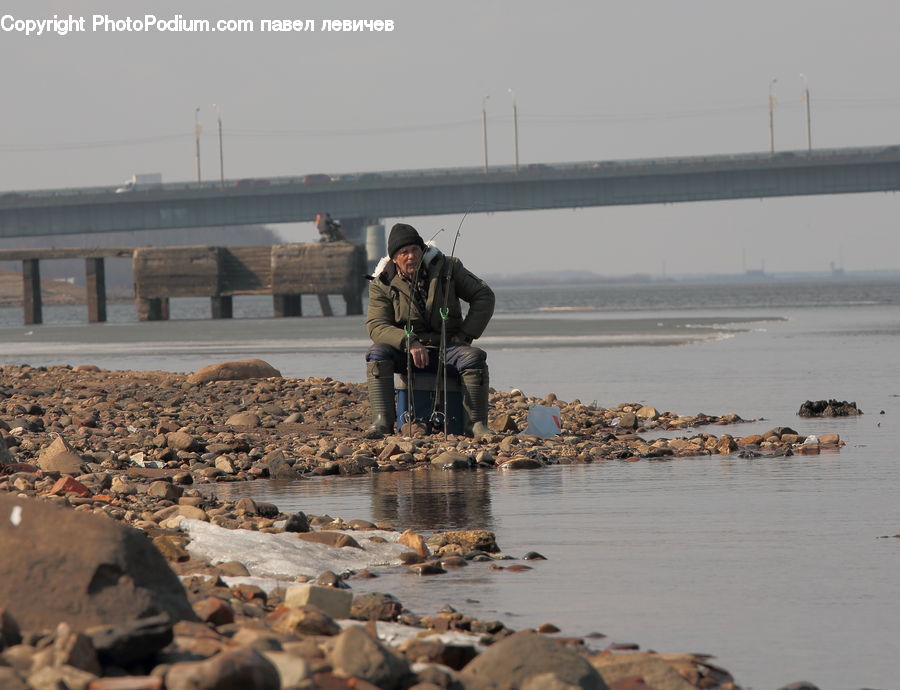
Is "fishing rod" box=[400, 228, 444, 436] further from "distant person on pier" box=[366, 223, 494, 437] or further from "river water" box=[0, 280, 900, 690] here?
"river water" box=[0, 280, 900, 690]

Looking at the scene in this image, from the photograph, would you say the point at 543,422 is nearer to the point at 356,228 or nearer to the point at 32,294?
the point at 32,294

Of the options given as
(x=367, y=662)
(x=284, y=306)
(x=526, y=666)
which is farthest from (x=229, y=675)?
(x=284, y=306)

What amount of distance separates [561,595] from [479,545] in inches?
39.1

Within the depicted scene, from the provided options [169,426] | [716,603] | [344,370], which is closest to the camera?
[716,603]

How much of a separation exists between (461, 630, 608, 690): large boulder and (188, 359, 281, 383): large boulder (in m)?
12.5

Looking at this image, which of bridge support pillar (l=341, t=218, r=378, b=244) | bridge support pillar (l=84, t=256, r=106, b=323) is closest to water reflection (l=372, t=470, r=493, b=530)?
bridge support pillar (l=84, t=256, r=106, b=323)

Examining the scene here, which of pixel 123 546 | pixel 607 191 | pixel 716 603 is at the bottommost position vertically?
pixel 716 603

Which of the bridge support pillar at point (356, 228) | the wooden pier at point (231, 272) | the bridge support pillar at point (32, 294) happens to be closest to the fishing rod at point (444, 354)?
the wooden pier at point (231, 272)

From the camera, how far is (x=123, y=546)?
4.38m

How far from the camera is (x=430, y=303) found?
10781mm

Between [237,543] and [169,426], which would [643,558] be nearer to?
[237,543]

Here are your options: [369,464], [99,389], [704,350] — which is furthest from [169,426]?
[704,350]

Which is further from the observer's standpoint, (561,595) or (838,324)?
(838,324)

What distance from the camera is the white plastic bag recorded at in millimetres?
11492
